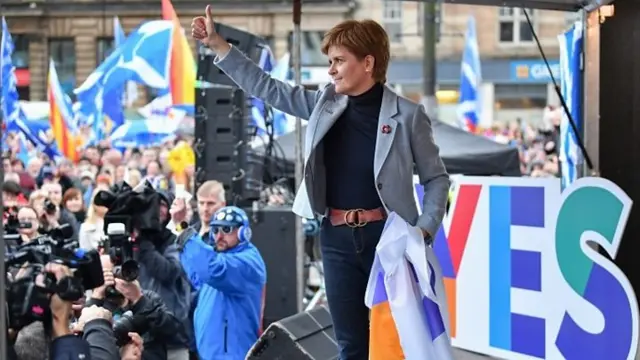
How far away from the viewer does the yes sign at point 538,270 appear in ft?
18.0

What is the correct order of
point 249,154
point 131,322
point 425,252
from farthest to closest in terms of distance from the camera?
point 249,154
point 131,322
point 425,252

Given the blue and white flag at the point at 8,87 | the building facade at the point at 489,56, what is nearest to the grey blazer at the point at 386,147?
the blue and white flag at the point at 8,87

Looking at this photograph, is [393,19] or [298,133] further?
[393,19]

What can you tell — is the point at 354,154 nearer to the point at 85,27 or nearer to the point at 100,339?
the point at 100,339

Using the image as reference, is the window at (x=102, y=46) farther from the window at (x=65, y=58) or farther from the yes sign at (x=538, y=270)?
the yes sign at (x=538, y=270)

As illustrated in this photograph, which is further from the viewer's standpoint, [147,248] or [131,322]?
[147,248]

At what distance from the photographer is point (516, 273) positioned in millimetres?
6461

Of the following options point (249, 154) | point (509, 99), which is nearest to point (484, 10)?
point (509, 99)

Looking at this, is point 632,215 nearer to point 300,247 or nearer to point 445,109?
point 300,247

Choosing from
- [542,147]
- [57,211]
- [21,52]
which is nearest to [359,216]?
[57,211]

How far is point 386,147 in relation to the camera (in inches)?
151

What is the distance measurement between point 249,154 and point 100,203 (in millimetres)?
4762

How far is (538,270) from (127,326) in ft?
9.60

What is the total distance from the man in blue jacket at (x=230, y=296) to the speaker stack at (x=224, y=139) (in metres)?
3.39
